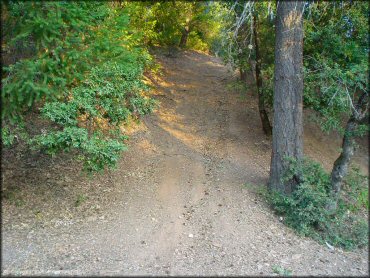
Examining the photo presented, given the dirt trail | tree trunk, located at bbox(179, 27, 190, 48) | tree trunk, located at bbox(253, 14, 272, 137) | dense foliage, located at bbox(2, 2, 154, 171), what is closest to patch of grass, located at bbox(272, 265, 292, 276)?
the dirt trail

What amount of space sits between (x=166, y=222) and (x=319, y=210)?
9.30 ft

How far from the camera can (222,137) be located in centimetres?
1150

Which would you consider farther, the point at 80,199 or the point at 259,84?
the point at 259,84

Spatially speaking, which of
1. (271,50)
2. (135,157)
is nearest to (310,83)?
(271,50)

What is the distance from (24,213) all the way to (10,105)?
240 centimetres

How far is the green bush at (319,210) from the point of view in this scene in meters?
7.04

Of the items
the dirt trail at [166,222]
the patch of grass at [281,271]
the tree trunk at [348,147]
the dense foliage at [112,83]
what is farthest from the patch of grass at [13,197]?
the tree trunk at [348,147]

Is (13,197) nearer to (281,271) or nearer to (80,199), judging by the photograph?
(80,199)

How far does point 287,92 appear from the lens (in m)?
7.72

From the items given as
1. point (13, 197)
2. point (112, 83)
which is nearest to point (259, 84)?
point (112, 83)

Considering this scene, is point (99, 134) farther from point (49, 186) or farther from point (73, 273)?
point (73, 273)

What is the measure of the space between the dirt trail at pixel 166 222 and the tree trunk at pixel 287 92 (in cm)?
103

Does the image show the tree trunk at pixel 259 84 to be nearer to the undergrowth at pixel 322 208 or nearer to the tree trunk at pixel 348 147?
the tree trunk at pixel 348 147

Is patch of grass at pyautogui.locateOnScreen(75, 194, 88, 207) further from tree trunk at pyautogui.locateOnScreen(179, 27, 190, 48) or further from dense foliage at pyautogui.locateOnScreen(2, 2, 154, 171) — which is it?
tree trunk at pyautogui.locateOnScreen(179, 27, 190, 48)
